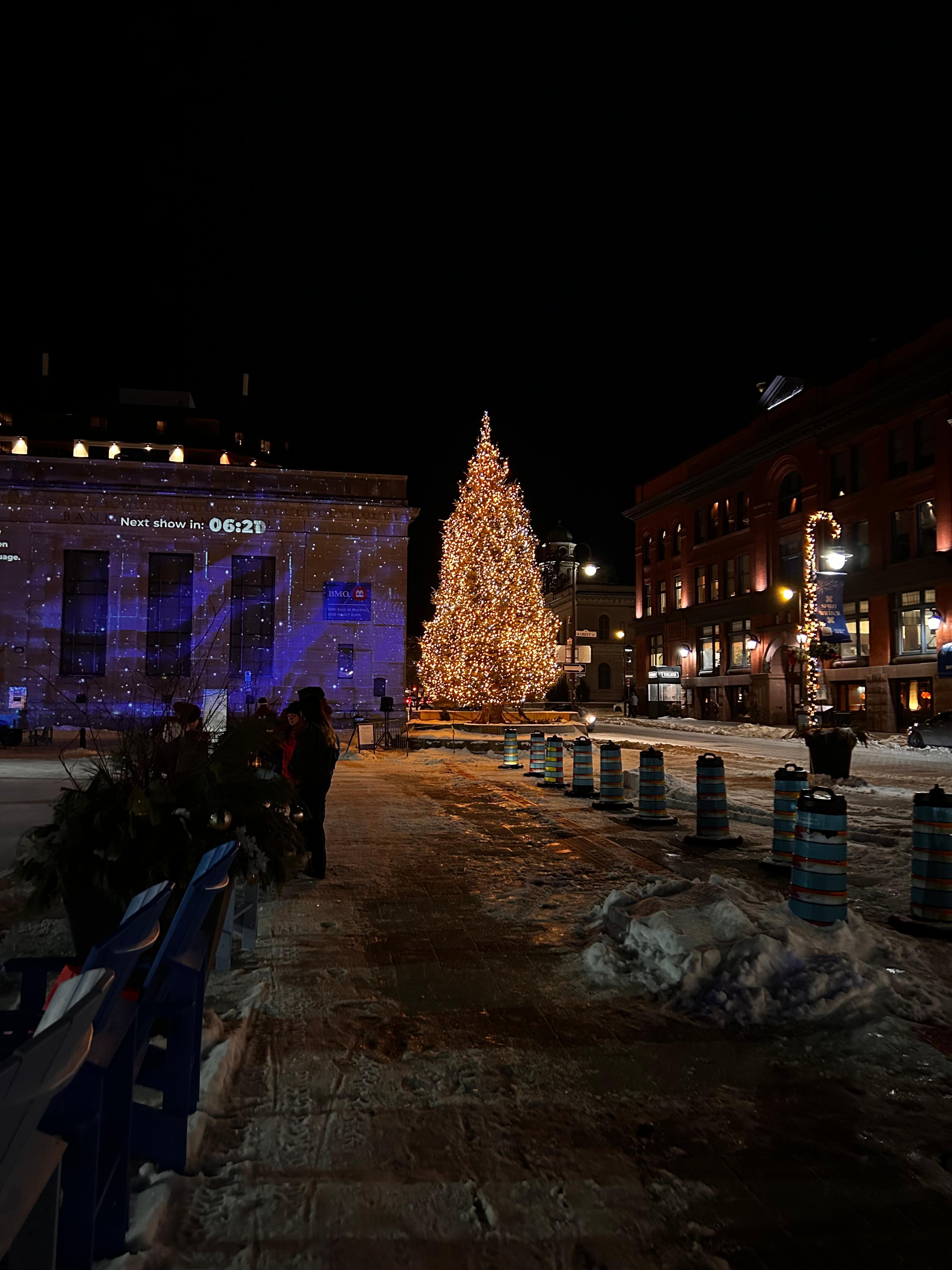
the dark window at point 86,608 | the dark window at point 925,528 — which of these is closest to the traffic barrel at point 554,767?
the dark window at point 925,528

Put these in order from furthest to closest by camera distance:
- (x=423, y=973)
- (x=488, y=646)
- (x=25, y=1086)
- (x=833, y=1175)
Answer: (x=488, y=646) → (x=423, y=973) → (x=833, y=1175) → (x=25, y=1086)

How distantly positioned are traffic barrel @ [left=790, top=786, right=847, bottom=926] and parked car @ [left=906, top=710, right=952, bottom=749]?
24.9 metres

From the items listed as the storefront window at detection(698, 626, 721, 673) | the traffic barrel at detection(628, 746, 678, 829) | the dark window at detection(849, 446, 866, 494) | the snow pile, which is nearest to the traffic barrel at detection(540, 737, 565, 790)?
the traffic barrel at detection(628, 746, 678, 829)

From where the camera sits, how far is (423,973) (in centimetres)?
588

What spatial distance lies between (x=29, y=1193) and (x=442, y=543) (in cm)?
3686

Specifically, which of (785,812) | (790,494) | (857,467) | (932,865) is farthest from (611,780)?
(790,494)

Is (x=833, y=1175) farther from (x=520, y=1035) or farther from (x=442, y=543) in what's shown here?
(x=442, y=543)

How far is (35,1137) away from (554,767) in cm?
1694

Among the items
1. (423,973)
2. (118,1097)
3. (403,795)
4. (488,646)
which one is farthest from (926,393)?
(118,1097)

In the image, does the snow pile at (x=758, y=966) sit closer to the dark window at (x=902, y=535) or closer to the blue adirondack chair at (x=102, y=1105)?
the blue adirondack chair at (x=102, y=1105)

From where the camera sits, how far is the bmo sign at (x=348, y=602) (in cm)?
4497

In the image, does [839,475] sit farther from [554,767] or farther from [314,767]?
[314,767]

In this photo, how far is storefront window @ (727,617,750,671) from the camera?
162 feet

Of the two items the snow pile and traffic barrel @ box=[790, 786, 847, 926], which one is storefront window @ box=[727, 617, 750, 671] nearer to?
traffic barrel @ box=[790, 786, 847, 926]
